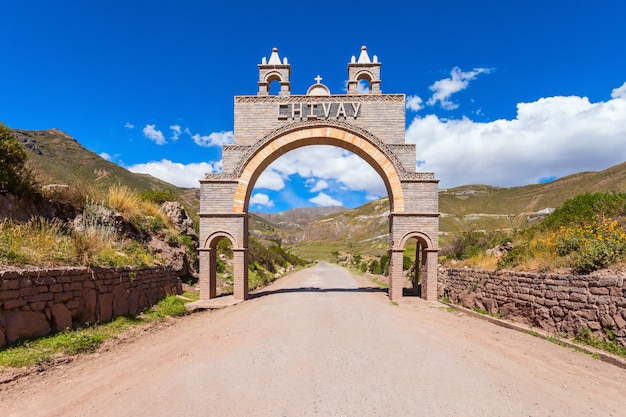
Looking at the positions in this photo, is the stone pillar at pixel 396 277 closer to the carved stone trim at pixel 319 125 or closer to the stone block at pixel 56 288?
the carved stone trim at pixel 319 125

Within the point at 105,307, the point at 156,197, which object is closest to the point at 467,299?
the point at 105,307

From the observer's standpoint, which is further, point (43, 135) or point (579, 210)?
point (43, 135)

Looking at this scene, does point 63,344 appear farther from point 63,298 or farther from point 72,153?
point 72,153

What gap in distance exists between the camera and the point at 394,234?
45.2 feet

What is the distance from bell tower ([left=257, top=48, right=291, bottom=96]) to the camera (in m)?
15.0

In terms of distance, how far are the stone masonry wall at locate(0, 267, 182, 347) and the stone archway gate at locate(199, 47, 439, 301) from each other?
448 cm

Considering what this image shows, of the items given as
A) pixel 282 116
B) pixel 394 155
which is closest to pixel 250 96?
pixel 282 116

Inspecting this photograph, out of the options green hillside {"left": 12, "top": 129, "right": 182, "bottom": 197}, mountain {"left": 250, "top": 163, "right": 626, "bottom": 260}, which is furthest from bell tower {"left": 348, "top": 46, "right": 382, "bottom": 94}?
green hillside {"left": 12, "top": 129, "right": 182, "bottom": 197}

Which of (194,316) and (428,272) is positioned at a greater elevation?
(428,272)

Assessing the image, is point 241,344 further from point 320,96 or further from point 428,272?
point 320,96

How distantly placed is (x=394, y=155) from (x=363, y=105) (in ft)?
8.40

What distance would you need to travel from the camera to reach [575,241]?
812 centimetres

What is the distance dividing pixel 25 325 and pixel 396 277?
11.5 m

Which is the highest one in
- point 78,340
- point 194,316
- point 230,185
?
point 230,185
